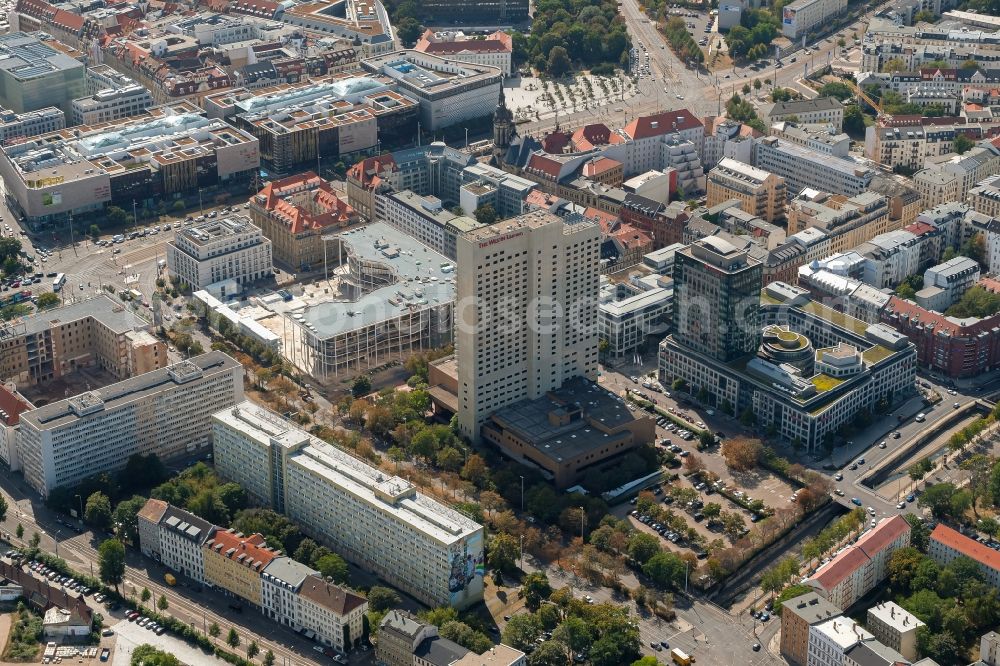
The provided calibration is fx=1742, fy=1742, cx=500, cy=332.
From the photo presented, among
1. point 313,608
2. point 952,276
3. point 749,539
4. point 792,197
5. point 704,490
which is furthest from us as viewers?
point 792,197

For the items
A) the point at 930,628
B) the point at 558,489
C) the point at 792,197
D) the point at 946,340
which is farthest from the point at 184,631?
the point at 792,197

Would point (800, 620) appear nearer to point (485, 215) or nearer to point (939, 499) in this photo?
point (939, 499)

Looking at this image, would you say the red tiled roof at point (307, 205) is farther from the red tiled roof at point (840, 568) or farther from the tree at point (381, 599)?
the red tiled roof at point (840, 568)

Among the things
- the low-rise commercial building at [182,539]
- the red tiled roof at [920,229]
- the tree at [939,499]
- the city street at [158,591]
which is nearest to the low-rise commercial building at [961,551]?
the tree at [939,499]

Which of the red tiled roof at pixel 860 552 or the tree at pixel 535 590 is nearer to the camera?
the red tiled roof at pixel 860 552

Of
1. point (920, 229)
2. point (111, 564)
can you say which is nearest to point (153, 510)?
point (111, 564)

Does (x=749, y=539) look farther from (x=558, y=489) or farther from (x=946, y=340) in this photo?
(x=946, y=340)
